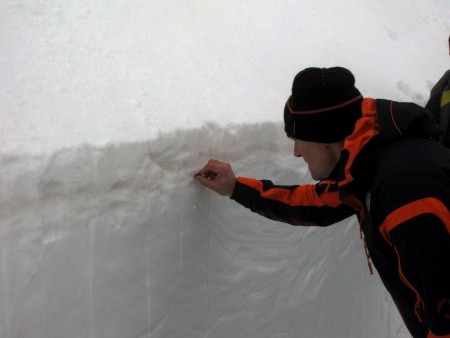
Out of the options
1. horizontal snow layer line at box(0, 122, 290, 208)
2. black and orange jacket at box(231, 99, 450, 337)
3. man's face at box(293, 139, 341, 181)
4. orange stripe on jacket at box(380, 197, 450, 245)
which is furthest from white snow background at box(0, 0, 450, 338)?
orange stripe on jacket at box(380, 197, 450, 245)

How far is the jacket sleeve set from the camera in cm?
189

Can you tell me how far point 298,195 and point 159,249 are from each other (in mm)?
589

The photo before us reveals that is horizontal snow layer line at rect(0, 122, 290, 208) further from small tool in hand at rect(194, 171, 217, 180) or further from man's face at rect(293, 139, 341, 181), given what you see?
man's face at rect(293, 139, 341, 181)

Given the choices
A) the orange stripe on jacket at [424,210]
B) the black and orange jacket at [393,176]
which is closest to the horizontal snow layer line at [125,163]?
the black and orange jacket at [393,176]

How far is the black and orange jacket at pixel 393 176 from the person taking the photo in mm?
1216

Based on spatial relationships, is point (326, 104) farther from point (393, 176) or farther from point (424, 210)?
point (424, 210)

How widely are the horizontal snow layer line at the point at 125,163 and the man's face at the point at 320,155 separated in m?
0.38

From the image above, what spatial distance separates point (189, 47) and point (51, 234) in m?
1.14

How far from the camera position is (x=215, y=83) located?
83.5 inches

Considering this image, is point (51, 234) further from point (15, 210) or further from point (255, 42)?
point (255, 42)

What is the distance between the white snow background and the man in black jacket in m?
0.46

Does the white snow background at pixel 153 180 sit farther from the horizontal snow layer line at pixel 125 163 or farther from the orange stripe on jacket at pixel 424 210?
the orange stripe on jacket at pixel 424 210

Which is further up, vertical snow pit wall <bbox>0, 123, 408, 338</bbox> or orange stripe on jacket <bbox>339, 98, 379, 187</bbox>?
orange stripe on jacket <bbox>339, 98, 379, 187</bbox>

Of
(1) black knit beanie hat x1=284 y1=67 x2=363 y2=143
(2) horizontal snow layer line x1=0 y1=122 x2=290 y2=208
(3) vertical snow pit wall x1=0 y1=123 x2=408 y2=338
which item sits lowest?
(3) vertical snow pit wall x1=0 y1=123 x2=408 y2=338
